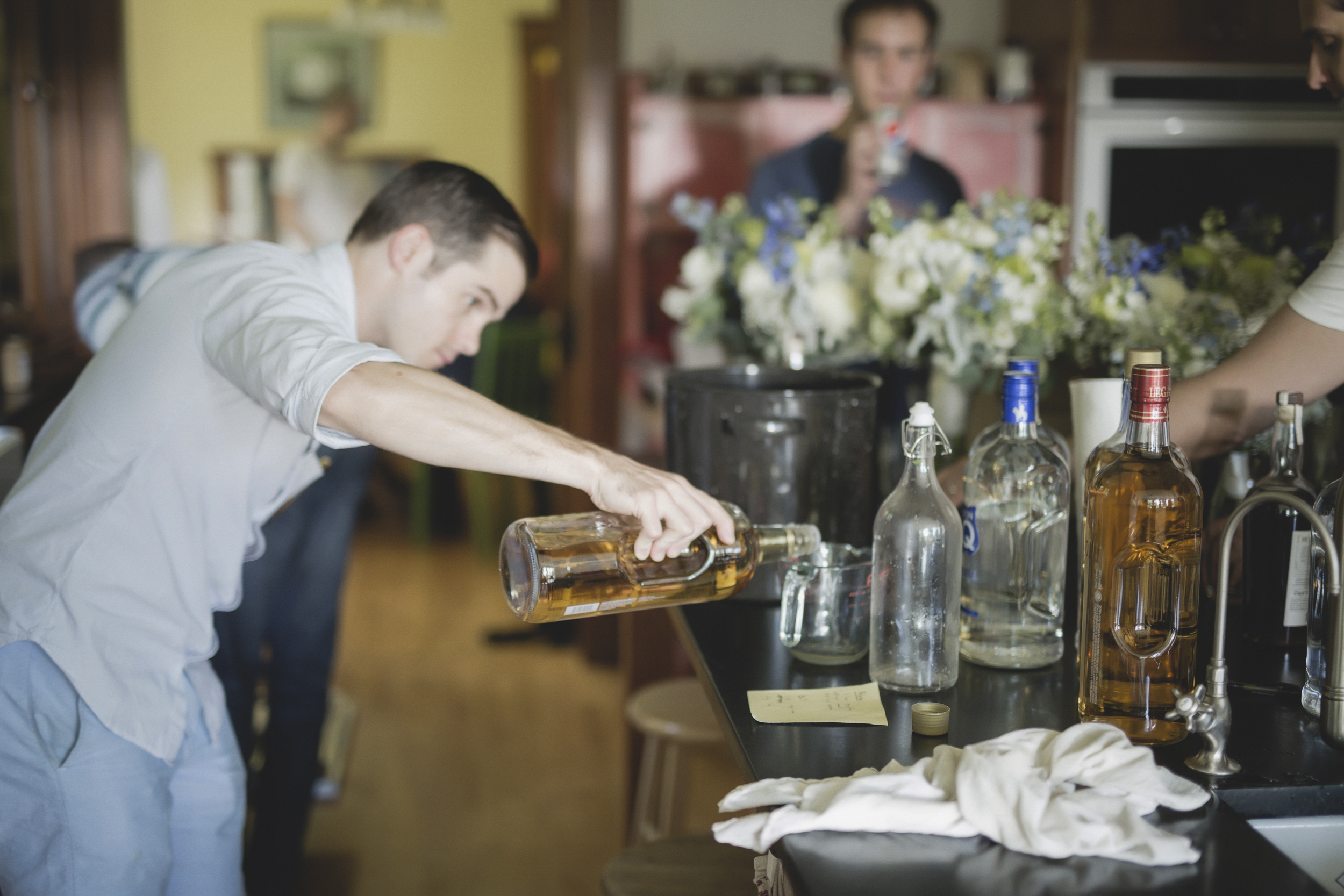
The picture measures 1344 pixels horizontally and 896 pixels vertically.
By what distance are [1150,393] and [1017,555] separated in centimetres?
30

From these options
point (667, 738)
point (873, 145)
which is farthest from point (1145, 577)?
point (873, 145)

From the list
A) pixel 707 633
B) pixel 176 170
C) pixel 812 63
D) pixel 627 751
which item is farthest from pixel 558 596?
pixel 176 170

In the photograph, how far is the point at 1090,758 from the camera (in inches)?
38.1

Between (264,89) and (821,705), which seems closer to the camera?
(821,705)

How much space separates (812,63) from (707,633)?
127 inches

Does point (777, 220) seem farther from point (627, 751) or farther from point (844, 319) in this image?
point (627, 751)

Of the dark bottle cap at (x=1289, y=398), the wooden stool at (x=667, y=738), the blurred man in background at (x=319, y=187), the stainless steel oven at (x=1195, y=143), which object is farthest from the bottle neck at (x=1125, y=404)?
the blurred man in background at (x=319, y=187)

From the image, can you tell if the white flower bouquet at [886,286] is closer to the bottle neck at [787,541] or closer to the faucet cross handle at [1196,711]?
the bottle neck at [787,541]

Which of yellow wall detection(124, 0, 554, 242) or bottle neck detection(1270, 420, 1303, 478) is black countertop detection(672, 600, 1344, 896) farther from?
yellow wall detection(124, 0, 554, 242)

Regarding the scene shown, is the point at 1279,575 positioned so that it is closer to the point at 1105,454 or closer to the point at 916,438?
the point at 1105,454

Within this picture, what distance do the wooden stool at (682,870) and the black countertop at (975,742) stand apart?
0.31 m

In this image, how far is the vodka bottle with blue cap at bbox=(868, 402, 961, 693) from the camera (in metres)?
1.22

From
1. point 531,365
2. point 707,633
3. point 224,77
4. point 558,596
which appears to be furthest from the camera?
point 224,77

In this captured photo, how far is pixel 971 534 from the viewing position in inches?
52.3
